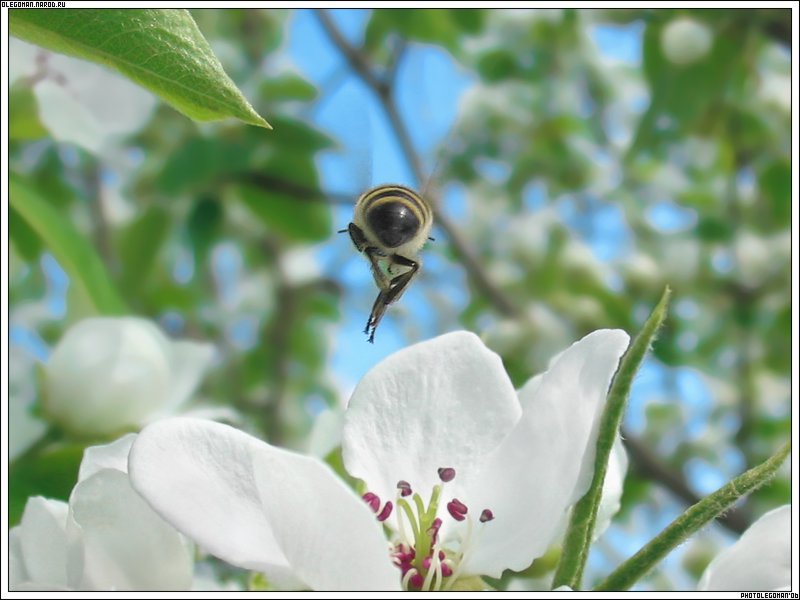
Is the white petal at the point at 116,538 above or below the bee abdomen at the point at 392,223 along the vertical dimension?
below

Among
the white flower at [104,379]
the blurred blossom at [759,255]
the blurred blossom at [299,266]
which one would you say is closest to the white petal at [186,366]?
the white flower at [104,379]

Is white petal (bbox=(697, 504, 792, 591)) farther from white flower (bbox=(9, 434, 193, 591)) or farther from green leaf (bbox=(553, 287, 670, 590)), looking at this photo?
white flower (bbox=(9, 434, 193, 591))

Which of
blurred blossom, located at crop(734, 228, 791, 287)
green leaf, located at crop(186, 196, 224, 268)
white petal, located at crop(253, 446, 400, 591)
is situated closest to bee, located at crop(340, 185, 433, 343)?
white petal, located at crop(253, 446, 400, 591)

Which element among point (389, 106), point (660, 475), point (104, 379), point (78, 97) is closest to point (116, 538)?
point (104, 379)

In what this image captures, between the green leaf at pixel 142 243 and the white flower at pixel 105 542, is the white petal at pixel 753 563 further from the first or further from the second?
the green leaf at pixel 142 243


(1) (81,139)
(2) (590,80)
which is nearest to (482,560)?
(1) (81,139)

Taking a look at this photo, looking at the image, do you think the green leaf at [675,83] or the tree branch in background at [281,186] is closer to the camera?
the green leaf at [675,83]

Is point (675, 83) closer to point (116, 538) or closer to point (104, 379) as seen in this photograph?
point (104, 379)
